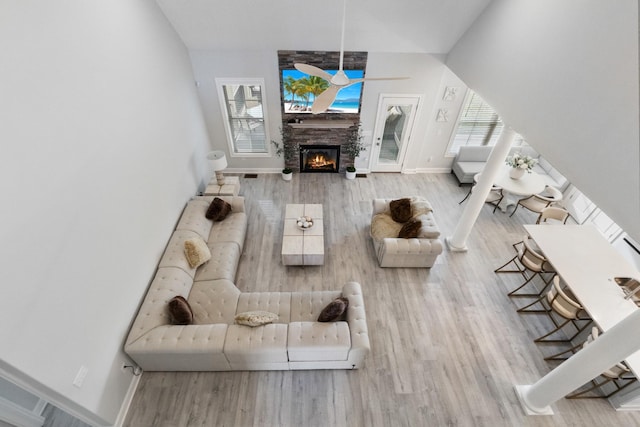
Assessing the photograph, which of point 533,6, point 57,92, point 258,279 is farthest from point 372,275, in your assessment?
point 57,92

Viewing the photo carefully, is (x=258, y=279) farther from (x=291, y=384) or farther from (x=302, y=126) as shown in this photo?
(x=302, y=126)

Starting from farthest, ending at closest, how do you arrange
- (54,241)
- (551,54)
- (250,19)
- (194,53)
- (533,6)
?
(194,53) → (250,19) → (533,6) → (551,54) → (54,241)

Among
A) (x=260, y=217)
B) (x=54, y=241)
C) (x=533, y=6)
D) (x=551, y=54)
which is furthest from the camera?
(x=260, y=217)

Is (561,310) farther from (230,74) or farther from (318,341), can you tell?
(230,74)

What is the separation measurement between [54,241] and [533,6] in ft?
17.8

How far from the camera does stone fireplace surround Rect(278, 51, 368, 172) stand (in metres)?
5.68

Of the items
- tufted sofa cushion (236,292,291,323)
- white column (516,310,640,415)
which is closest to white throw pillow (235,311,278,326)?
tufted sofa cushion (236,292,291,323)

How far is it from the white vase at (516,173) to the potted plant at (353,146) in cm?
304

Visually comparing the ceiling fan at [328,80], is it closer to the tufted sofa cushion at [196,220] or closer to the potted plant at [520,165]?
the tufted sofa cushion at [196,220]

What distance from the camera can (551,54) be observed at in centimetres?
304

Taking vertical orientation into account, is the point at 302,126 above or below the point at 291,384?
above

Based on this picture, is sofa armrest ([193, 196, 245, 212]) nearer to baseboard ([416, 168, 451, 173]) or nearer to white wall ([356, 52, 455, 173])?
white wall ([356, 52, 455, 173])

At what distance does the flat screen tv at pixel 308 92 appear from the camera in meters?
5.91

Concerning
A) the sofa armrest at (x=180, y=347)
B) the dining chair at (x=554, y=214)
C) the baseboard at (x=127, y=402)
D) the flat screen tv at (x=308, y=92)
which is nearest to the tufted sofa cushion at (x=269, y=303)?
the sofa armrest at (x=180, y=347)
